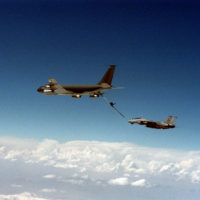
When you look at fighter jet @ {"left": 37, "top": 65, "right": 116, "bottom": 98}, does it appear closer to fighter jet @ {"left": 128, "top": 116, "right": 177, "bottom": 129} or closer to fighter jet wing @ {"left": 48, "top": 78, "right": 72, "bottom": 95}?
fighter jet wing @ {"left": 48, "top": 78, "right": 72, "bottom": 95}

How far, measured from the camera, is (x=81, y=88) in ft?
119

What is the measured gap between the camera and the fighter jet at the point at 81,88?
3556 centimetres

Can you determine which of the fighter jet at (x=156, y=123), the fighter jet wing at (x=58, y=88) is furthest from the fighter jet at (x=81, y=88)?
the fighter jet at (x=156, y=123)

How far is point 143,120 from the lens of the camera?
144 ft

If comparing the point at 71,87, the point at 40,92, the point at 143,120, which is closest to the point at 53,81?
the point at 71,87

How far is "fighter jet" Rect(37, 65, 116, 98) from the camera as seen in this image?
117ft

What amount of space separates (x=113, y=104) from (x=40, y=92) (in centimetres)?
1525

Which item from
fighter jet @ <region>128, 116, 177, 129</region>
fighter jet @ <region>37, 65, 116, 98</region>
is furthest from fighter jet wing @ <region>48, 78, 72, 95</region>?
fighter jet @ <region>128, 116, 177, 129</region>

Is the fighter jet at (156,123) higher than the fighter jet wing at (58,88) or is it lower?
lower

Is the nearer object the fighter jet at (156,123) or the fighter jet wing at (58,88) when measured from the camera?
the fighter jet wing at (58,88)

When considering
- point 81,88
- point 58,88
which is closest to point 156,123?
point 81,88

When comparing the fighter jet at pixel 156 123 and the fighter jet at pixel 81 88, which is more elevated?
the fighter jet at pixel 81 88

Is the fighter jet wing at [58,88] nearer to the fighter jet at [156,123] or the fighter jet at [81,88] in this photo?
the fighter jet at [81,88]

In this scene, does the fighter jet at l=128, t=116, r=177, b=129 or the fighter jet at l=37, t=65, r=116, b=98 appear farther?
the fighter jet at l=128, t=116, r=177, b=129
